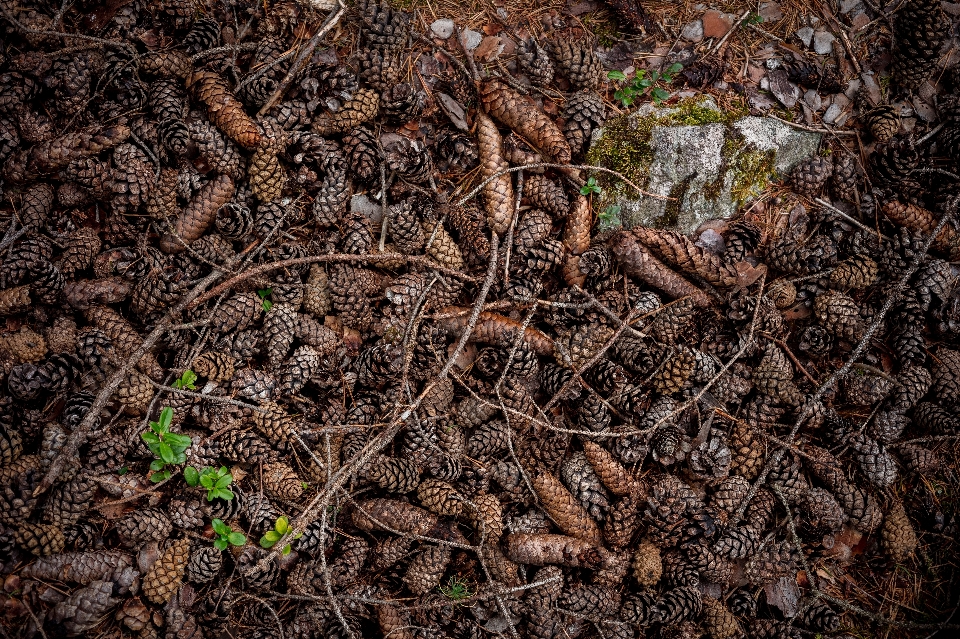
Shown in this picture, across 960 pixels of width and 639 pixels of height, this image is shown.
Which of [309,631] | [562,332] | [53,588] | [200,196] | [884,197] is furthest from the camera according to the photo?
[884,197]

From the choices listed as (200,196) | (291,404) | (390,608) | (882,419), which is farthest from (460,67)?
(882,419)

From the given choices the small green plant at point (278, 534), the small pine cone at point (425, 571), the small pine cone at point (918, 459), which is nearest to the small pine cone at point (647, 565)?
the small pine cone at point (425, 571)

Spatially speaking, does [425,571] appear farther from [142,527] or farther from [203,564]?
[142,527]

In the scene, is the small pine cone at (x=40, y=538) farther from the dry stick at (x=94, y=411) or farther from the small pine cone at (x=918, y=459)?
the small pine cone at (x=918, y=459)

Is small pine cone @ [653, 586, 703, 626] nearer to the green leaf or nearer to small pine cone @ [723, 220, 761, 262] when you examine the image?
small pine cone @ [723, 220, 761, 262]

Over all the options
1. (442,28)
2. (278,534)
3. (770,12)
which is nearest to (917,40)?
(770,12)

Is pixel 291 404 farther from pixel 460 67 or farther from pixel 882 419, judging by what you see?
pixel 882 419
